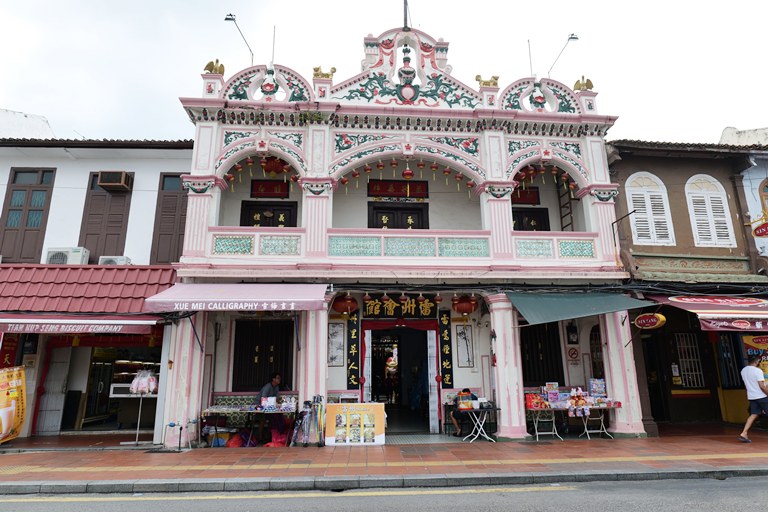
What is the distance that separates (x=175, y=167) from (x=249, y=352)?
211 inches

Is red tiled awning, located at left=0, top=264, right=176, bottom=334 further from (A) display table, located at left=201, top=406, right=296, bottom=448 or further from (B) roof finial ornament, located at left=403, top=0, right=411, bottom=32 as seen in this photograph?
(B) roof finial ornament, located at left=403, top=0, right=411, bottom=32

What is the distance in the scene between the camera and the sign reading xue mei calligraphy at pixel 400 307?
11.8 metres

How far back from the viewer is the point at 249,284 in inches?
407

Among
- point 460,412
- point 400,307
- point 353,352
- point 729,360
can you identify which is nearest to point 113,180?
point 353,352

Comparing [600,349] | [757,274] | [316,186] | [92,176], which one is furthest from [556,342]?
[92,176]

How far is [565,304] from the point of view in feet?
33.5

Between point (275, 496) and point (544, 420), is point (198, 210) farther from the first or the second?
point (544, 420)

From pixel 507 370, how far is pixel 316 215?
5.53 m

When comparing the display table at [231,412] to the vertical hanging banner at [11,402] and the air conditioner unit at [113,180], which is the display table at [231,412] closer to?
the vertical hanging banner at [11,402]

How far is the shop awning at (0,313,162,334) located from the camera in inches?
360

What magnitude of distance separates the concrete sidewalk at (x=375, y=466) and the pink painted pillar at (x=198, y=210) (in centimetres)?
425

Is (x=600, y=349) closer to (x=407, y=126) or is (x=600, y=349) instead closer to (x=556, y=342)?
(x=556, y=342)

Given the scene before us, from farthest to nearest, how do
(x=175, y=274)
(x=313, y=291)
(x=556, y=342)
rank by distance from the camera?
(x=556, y=342) < (x=175, y=274) < (x=313, y=291)

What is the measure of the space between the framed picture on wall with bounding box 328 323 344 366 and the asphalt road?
517 centimetres
